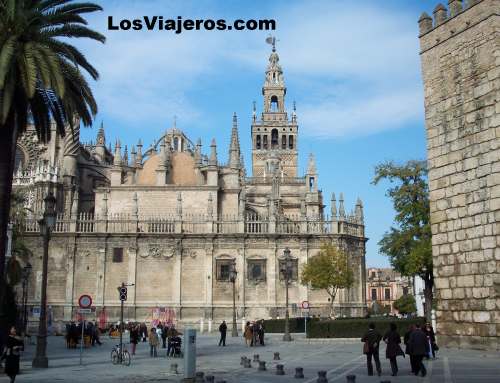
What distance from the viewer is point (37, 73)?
16.8 metres

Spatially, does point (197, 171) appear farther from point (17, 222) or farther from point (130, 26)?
point (130, 26)

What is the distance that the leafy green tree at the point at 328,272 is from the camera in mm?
42375

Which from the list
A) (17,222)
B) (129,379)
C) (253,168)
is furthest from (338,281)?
(253,168)

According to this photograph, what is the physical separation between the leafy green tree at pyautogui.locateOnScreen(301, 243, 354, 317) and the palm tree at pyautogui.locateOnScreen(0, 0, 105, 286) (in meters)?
26.6

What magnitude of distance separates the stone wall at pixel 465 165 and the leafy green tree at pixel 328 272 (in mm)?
22580

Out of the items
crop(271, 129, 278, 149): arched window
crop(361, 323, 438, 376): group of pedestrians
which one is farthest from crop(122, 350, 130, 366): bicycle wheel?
crop(271, 129, 278, 149): arched window

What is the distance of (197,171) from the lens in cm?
5506

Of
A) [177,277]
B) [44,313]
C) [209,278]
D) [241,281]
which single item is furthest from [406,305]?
[44,313]

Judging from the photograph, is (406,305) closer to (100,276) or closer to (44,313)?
(100,276)

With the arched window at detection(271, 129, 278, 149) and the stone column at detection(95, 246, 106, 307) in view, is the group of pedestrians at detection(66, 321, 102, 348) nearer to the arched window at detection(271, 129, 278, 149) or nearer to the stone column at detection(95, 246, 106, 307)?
the stone column at detection(95, 246, 106, 307)

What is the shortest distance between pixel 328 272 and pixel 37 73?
29475mm

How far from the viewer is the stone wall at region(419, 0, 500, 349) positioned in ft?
58.1

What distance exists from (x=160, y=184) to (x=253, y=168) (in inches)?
1697

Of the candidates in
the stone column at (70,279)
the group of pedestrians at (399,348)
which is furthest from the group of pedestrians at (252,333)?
the stone column at (70,279)
